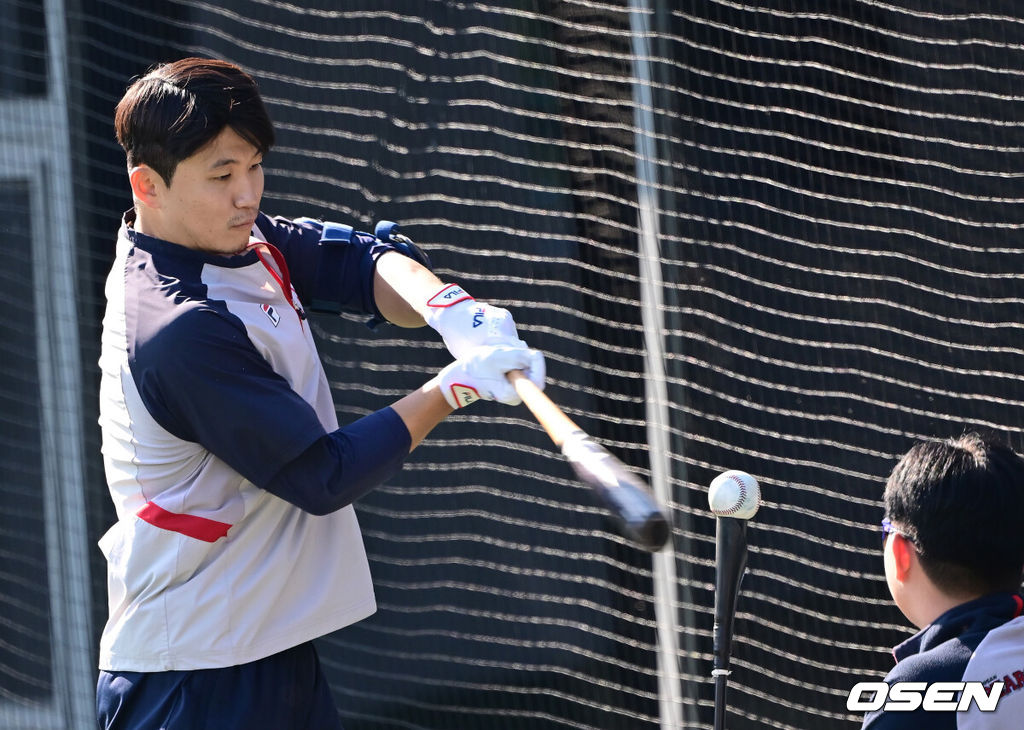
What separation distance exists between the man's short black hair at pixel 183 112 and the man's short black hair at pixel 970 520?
114cm

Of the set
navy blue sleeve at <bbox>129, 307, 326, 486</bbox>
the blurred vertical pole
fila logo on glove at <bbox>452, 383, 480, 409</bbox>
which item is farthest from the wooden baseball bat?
the blurred vertical pole

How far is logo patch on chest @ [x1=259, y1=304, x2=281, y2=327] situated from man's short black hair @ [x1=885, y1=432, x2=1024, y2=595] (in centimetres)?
99

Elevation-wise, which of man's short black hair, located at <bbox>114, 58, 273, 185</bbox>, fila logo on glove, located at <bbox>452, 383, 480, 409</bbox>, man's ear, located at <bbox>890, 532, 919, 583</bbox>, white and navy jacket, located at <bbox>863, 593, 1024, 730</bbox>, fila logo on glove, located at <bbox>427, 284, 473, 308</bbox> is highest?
man's short black hair, located at <bbox>114, 58, 273, 185</bbox>

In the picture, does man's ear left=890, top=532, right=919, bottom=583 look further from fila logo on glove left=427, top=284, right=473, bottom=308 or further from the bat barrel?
fila logo on glove left=427, top=284, right=473, bottom=308

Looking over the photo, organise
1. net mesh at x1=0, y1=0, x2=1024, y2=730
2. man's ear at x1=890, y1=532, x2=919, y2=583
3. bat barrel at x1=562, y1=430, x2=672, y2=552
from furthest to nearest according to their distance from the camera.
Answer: net mesh at x1=0, y1=0, x2=1024, y2=730
man's ear at x1=890, y1=532, x2=919, y2=583
bat barrel at x1=562, y1=430, x2=672, y2=552

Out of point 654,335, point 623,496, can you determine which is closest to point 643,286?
point 654,335

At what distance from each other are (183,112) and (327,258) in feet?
1.43

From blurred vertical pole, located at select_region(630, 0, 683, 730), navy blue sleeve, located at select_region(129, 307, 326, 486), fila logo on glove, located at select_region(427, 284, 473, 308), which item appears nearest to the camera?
navy blue sleeve, located at select_region(129, 307, 326, 486)

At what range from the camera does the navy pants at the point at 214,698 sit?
6.59ft

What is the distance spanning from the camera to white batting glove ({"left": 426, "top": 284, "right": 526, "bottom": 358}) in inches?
80.4

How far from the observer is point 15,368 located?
13.9 feet

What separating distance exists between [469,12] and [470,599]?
5.66 feet

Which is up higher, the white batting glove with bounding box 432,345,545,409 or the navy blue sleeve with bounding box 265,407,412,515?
the white batting glove with bounding box 432,345,545,409

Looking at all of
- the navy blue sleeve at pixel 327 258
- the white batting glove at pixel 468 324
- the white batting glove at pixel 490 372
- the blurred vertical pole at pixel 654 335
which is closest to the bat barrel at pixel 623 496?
the white batting glove at pixel 490 372
